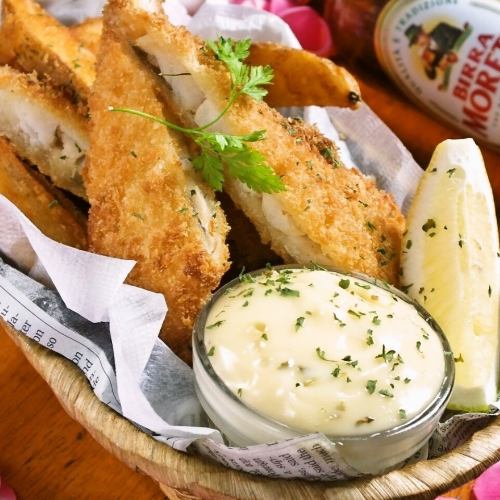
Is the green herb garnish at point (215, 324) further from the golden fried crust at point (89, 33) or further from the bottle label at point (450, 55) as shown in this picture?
the bottle label at point (450, 55)

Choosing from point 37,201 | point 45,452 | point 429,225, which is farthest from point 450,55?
point 45,452

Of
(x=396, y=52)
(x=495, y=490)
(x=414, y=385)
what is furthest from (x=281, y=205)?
(x=396, y=52)

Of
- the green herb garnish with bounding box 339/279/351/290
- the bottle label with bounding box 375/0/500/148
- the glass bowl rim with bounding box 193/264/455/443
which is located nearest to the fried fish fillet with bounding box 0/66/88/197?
the glass bowl rim with bounding box 193/264/455/443

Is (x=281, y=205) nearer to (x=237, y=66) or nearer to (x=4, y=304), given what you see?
(x=237, y=66)

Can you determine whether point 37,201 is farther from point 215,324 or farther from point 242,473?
point 242,473

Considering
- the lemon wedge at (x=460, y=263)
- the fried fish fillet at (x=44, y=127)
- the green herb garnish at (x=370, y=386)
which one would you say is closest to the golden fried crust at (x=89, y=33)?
the fried fish fillet at (x=44, y=127)
